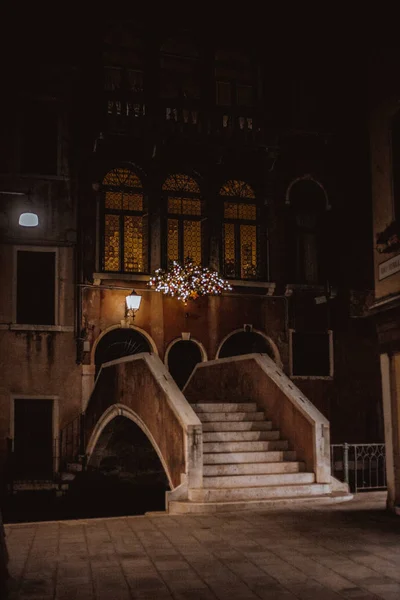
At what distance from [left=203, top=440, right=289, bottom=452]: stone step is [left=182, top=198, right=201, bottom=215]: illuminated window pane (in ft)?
31.6

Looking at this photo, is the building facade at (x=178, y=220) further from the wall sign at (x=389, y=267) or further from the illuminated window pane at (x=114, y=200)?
the wall sign at (x=389, y=267)

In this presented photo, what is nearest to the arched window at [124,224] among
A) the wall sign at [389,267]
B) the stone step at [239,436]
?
the stone step at [239,436]

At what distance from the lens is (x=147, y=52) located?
69.3 ft

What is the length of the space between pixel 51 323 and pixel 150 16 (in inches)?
362

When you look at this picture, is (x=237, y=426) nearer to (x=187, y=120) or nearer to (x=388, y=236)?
(x=388, y=236)

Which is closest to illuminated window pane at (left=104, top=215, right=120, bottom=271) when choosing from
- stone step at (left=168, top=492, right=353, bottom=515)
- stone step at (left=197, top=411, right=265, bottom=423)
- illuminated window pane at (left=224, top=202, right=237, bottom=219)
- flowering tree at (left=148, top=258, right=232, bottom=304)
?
flowering tree at (left=148, top=258, right=232, bottom=304)

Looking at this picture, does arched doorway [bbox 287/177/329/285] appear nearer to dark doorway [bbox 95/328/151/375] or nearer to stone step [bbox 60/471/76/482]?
dark doorway [bbox 95/328/151/375]

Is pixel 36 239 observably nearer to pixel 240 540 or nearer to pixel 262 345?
pixel 262 345

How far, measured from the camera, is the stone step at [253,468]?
11.8 metres

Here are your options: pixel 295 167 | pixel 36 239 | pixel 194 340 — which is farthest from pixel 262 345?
pixel 36 239

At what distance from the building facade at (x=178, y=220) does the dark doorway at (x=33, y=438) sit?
0.05m

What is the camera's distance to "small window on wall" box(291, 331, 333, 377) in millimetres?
21266

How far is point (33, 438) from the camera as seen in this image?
1912 centimetres

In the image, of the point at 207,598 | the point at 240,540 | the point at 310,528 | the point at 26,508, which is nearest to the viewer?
the point at 207,598
